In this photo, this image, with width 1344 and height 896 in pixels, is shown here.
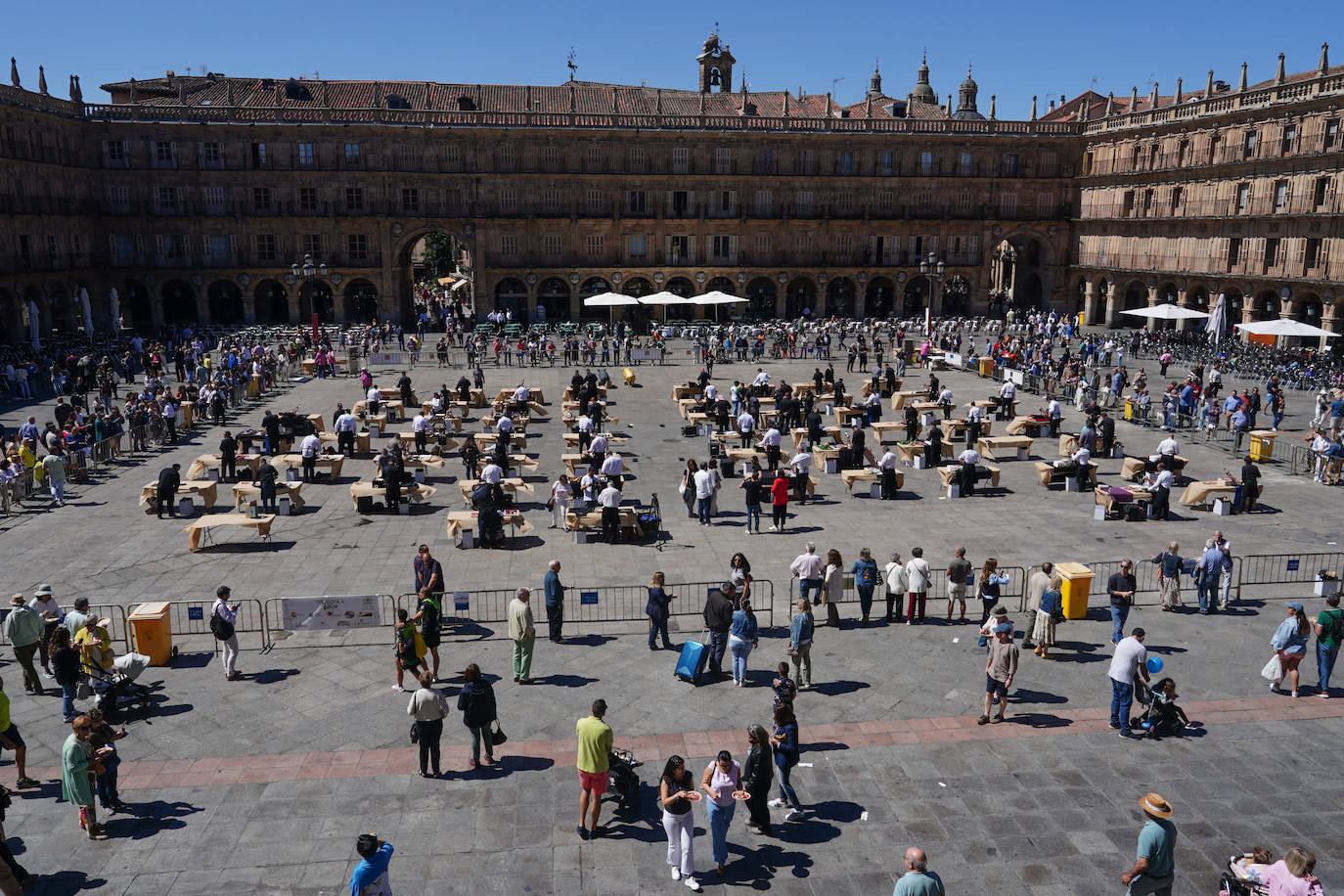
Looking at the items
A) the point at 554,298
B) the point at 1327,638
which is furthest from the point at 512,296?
the point at 1327,638

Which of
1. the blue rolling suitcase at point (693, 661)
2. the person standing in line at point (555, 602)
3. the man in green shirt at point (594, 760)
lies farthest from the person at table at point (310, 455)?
the man in green shirt at point (594, 760)

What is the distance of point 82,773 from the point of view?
30.8ft

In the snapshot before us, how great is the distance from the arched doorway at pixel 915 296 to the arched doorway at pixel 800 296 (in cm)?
581

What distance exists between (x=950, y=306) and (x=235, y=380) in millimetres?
47317

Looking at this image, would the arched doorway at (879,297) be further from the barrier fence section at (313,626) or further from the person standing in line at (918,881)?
the person standing in line at (918,881)

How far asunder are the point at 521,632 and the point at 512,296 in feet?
165

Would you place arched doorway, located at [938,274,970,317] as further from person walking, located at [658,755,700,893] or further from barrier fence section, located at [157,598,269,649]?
person walking, located at [658,755,700,893]

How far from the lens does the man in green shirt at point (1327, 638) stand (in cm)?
1271

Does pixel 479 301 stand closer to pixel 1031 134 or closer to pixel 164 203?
pixel 164 203

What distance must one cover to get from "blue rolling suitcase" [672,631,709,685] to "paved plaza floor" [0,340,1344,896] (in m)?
0.17

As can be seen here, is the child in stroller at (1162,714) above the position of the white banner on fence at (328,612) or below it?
below

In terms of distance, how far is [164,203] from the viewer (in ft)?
184

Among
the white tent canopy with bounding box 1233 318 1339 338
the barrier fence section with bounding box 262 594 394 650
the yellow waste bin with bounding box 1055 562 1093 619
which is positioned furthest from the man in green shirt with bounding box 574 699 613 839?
the white tent canopy with bounding box 1233 318 1339 338

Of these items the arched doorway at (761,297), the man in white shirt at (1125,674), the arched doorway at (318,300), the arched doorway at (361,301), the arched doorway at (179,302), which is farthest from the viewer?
the arched doorway at (761,297)
